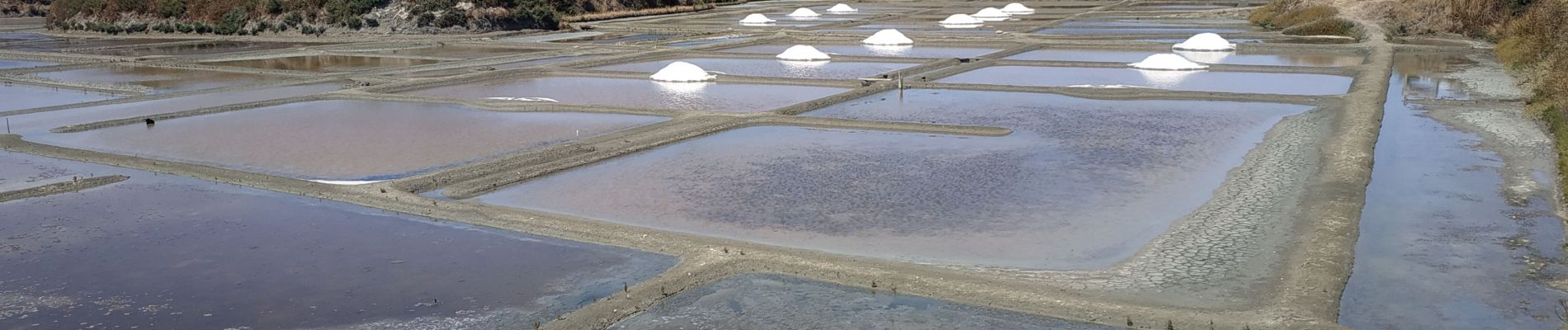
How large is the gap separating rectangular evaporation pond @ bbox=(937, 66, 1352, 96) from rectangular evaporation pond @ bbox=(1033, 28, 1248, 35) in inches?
347

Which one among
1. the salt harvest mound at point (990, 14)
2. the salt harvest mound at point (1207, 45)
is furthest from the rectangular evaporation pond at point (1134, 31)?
the salt harvest mound at point (990, 14)

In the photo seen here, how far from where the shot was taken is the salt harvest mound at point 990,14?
3384 centimetres

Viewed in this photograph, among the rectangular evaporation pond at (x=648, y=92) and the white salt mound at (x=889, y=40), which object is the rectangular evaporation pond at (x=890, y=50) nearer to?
the white salt mound at (x=889, y=40)

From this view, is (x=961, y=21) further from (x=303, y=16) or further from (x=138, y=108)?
(x=138, y=108)

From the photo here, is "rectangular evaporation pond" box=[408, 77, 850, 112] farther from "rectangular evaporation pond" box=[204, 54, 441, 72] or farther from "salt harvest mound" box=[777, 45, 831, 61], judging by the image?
"rectangular evaporation pond" box=[204, 54, 441, 72]

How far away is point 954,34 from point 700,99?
12773mm

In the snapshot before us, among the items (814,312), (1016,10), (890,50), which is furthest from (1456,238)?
(1016,10)

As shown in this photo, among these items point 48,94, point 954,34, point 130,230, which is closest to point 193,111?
point 48,94

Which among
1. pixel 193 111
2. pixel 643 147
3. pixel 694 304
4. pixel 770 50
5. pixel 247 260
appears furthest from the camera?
pixel 770 50

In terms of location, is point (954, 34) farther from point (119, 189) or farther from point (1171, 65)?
point (119, 189)

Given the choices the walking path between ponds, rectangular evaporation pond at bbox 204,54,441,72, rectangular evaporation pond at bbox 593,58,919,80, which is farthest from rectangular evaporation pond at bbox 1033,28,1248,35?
rectangular evaporation pond at bbox 204,54,441,72

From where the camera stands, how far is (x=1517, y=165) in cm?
952

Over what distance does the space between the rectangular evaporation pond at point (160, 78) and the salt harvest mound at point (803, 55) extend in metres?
8.06

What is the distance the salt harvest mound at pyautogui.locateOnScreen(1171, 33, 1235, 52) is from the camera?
21000mm
